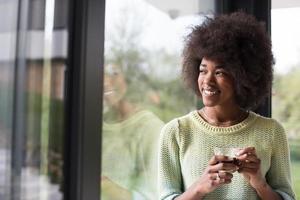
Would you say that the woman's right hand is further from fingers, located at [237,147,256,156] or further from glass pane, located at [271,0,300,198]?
glass pane, located at [271,0,300,198]

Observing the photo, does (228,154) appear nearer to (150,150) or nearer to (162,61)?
(150,150)

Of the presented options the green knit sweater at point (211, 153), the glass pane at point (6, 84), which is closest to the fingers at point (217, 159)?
the green knit sweater at point (211, 153)

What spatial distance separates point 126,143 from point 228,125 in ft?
1.17

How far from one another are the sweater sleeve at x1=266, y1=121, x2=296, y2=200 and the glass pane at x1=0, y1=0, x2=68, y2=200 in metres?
0.68

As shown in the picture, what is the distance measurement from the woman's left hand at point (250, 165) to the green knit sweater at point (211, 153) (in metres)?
0.07

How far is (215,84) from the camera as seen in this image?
1343 millimetres

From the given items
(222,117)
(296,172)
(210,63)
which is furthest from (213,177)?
(296,172)

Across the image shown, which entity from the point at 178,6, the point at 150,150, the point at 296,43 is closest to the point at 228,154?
the point at 150,150

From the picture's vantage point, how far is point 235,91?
4.51ft

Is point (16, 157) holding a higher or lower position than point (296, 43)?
lower

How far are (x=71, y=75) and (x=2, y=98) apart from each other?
21 cm

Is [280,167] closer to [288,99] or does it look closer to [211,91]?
[211,91]

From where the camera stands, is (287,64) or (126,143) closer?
(126,143)

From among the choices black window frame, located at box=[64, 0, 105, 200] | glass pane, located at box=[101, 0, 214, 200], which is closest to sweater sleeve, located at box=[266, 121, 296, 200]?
glass pane, located at box=[101, 0, 214, 200]
